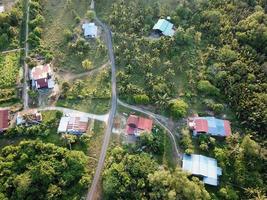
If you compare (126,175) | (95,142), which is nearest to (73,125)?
(95,142)

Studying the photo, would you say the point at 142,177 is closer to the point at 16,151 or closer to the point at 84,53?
the point at 16,151

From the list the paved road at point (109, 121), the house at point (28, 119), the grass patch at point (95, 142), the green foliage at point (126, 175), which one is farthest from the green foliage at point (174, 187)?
the house at point (28, 119)

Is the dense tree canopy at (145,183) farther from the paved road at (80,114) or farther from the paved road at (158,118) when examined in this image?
the paved road at (80,114)

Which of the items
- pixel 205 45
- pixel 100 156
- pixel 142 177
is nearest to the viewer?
pixel 142 177

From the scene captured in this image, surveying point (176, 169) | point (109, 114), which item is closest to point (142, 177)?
point (176, 169)

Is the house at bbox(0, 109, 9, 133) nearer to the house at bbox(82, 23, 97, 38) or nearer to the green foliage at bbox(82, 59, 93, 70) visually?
the green foliage at bbox(82, 59, 93, 70)

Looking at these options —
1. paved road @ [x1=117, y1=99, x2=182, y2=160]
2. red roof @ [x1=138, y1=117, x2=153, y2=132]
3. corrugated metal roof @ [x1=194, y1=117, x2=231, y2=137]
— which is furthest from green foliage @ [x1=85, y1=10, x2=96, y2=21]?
corrugated metal roof @ [x1=194, y1=117, x2=231, y2=137]
